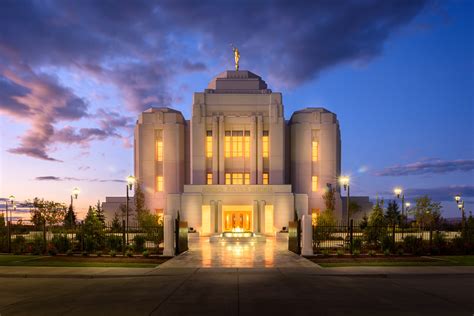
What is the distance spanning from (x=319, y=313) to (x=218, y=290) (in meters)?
4.18

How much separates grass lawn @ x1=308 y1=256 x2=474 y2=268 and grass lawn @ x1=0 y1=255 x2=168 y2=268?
28.9 feet

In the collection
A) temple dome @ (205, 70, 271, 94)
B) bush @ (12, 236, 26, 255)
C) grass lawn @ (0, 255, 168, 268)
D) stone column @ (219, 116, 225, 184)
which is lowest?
bush @ (12, 236, 26, 255)

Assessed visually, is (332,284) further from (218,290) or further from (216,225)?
(216,225)

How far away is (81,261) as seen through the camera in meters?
20.5

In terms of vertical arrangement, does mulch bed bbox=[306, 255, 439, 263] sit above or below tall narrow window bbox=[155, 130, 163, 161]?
below

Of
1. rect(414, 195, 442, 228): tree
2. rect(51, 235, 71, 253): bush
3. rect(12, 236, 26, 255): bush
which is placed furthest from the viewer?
rect(414, 195, 442, 228): tree

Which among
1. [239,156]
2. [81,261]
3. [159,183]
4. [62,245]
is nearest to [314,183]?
[239,156]

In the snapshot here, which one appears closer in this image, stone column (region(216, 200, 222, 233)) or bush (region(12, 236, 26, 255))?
bush (region(12, 236, 26, 255))

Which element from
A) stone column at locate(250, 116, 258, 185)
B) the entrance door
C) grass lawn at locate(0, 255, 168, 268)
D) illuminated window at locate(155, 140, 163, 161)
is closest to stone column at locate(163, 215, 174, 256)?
grass lawn at locate(0, 255, 168, 268)

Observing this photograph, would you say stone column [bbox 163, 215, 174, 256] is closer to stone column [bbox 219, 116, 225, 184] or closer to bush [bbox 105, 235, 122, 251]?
bush [bbox 105, 235, 122, 251]

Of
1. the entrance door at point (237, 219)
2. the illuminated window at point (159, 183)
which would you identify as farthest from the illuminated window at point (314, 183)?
the illuminated window at point (159, 183)

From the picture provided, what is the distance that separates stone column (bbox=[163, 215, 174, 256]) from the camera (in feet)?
77.2

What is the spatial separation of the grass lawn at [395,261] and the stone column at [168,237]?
8162mm

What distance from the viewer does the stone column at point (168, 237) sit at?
23.5m
